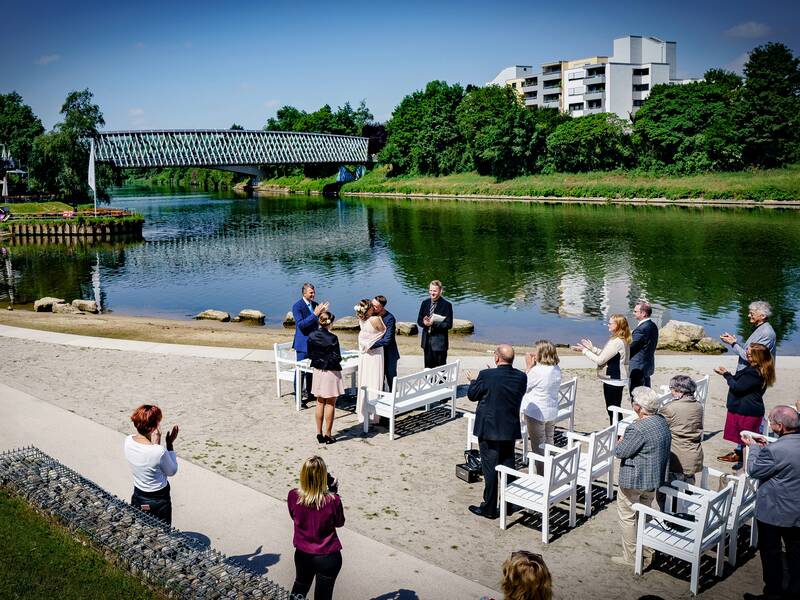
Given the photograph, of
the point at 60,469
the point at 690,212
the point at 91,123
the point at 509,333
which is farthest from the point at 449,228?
the point at 60,469

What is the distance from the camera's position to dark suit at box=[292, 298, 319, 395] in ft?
43.2

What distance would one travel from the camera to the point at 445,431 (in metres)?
12.8

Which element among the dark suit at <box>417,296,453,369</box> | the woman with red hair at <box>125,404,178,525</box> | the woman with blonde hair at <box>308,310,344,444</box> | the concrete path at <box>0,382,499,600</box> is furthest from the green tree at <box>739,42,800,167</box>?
the woman with red hair at <box>125,404,178,525</box>

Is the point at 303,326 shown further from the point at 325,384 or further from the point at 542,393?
the point at 542,393

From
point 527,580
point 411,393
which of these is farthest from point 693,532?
point 411,393

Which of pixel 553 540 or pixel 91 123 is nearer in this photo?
pixel 553 540

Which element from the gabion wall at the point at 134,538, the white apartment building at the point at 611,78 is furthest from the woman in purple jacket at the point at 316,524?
the white apartment building at the point at 611,78

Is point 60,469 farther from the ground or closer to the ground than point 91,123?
closer to the ground

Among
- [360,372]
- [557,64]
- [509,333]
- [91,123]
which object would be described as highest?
[557,64]

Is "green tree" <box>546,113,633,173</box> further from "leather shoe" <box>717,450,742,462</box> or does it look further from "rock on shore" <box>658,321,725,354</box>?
"leather shoe" <box>717,450,742,462</box>

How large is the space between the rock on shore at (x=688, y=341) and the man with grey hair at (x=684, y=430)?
13.6 metres

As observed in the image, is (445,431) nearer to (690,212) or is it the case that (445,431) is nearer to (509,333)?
(509,333)

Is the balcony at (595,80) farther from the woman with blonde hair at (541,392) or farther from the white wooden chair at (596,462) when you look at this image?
the white wooden chair at (596,462)

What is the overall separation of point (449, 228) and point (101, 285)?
31.1 m
